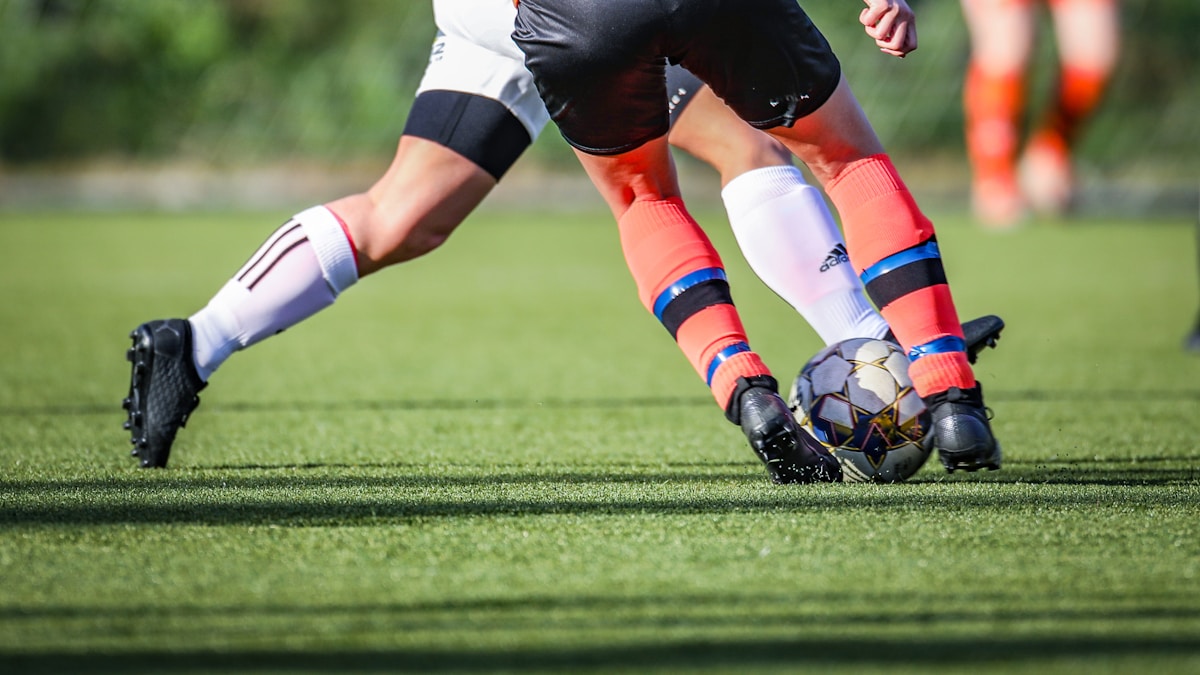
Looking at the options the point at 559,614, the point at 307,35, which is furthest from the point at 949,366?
the point at 307,35

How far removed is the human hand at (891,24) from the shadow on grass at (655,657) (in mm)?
1314

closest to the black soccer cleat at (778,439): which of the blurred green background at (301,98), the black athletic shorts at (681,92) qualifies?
the black athletic shorts at (681,92)

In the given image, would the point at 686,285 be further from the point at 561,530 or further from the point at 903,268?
the point at 561,530

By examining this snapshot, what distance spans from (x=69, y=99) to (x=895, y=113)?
37.9ft

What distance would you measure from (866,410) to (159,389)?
144 cm

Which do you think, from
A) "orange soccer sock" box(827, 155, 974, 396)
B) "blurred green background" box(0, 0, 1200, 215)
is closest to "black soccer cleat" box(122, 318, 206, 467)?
"orange soccer sock" box(827, 155, 974, 396)

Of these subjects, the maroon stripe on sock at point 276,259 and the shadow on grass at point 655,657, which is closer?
the shadow on grass at point 655,657

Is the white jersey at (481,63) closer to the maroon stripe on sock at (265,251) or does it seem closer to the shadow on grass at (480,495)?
the maroon stripe on sock at (265,251)

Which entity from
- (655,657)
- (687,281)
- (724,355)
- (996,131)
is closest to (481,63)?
(687,281)

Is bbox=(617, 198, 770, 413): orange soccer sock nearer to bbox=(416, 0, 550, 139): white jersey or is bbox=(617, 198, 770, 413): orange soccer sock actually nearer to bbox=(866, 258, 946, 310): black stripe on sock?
bbox=(866, 258, 946, 310): black stripe on sock

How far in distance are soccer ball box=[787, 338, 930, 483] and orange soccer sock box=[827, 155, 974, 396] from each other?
5.1 inches

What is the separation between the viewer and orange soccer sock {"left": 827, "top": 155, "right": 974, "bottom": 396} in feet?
8.98

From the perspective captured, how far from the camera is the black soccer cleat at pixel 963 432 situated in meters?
2.60

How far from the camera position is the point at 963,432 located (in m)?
2.60
